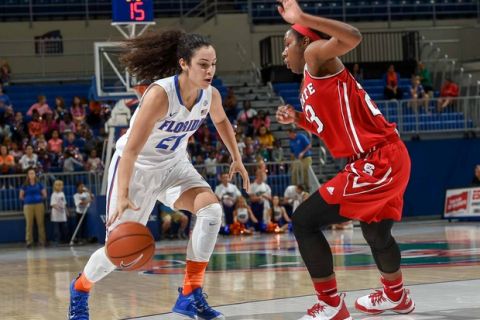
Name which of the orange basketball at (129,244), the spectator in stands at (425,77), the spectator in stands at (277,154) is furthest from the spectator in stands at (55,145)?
the orange basketball at (129,244)

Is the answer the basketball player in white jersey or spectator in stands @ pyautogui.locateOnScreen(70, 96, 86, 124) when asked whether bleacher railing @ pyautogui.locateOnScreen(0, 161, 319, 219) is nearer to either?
spectator in stands @ pyautogui.locateOnScreen(70, 96, 86, 124)

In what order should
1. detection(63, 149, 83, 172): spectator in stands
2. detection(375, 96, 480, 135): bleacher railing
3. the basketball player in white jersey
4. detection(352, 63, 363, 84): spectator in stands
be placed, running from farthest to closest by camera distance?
1. detection(352, 63, 363, 84): spectator in stands
2. detection(375, 96, 480, 135): bleacher railing
3. detection(63, 149, 83, 172): spectator in stands
4. the basketball player in white jersey

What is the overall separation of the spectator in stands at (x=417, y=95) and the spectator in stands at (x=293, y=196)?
4.15 meters

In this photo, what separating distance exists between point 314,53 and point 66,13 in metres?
20.4

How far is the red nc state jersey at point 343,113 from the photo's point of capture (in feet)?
18.8

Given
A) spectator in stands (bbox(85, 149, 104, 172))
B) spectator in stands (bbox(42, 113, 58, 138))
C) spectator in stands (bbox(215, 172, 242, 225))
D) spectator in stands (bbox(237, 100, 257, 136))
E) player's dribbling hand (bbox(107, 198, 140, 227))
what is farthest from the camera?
spectator in stands (bbox(237, 100, 257, 136))

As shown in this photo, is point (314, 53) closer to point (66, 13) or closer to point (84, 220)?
point (84, 220)

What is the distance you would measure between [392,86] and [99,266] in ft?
58.9

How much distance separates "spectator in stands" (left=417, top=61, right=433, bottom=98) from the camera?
951 inches

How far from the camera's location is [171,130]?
6.14 metres

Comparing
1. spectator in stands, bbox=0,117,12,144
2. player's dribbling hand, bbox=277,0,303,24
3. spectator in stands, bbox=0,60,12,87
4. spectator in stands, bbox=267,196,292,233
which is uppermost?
spectator in stands, bbox=0,60,12,87

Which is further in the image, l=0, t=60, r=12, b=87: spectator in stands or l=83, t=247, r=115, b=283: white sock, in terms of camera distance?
→ l=0, t=60, r=12, b=87: spectator in stands

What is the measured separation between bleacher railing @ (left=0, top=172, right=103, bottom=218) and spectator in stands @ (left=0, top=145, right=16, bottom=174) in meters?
0.18

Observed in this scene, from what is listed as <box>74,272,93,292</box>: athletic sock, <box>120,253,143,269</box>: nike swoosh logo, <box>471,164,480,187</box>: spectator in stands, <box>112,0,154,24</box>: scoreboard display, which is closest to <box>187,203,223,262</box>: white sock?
<box>120,253,143,269</box>: nike swoosh logo
